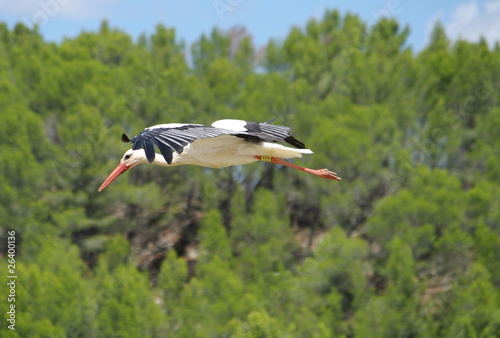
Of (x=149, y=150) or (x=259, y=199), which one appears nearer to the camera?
(x=149, y=150)

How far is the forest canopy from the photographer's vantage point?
98.1 ft

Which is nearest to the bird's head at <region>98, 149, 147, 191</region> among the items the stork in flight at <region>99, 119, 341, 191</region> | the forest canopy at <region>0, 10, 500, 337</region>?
the stork in flight at <region>99, 119, 341, 191</region>

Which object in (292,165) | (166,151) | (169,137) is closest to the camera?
(166,151)

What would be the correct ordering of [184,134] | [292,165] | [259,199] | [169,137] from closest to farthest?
[169,137]
[184,134]
[292,165]
[259,199]

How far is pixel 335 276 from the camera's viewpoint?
3206cm

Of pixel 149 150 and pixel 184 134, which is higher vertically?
pixel 184 134

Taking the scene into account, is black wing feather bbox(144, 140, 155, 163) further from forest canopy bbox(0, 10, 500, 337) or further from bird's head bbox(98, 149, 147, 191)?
forest canopy bbox(0, 10, 500, 337)

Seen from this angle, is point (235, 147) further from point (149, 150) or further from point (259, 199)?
point (259, 199)

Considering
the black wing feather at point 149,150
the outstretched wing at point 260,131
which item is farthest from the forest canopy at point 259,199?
the black wing feather at point 149,150

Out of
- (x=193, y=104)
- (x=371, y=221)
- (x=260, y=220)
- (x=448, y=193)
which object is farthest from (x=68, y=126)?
(x=448, y=193)

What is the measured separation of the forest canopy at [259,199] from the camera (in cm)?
2991

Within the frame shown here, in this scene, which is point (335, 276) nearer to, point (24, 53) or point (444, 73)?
point (444, 73)

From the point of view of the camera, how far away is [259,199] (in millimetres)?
36156

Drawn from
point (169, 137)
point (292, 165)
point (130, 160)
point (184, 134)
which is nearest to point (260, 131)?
point (292, 165)
